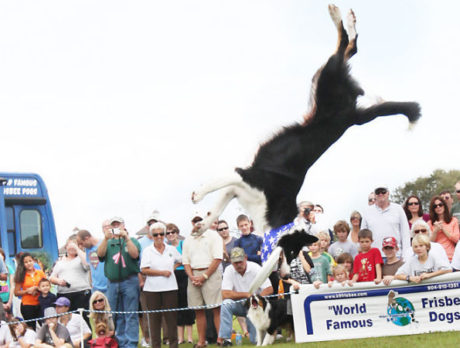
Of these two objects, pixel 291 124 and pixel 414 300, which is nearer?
pixel 291 124

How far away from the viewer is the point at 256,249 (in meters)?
9.00

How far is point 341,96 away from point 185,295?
17.3ft

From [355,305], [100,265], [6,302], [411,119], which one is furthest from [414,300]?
[6,302]

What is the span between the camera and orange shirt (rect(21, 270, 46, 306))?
8945 mm

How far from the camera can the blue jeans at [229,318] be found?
8.32 metres

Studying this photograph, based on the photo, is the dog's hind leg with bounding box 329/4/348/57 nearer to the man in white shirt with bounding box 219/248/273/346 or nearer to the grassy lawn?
the grassy lawn

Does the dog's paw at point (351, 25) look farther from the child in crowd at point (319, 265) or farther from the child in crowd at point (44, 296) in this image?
the child in crowd at point (44, 296)

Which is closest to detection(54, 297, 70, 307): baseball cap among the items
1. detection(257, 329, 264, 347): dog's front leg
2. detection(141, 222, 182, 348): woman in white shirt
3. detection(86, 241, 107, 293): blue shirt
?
detection(141, 222, 182, 348): woman in white shirt

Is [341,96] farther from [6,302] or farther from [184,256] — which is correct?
[6,302]

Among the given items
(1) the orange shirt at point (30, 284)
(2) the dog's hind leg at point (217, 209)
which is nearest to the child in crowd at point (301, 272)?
(1) the orange shirt at point (30, 284)

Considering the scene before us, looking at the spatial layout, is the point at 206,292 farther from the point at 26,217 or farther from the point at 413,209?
the point at 26,217

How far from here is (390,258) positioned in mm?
8086

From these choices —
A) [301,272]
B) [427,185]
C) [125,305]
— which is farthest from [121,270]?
[427,185]

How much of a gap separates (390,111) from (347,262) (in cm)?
386
